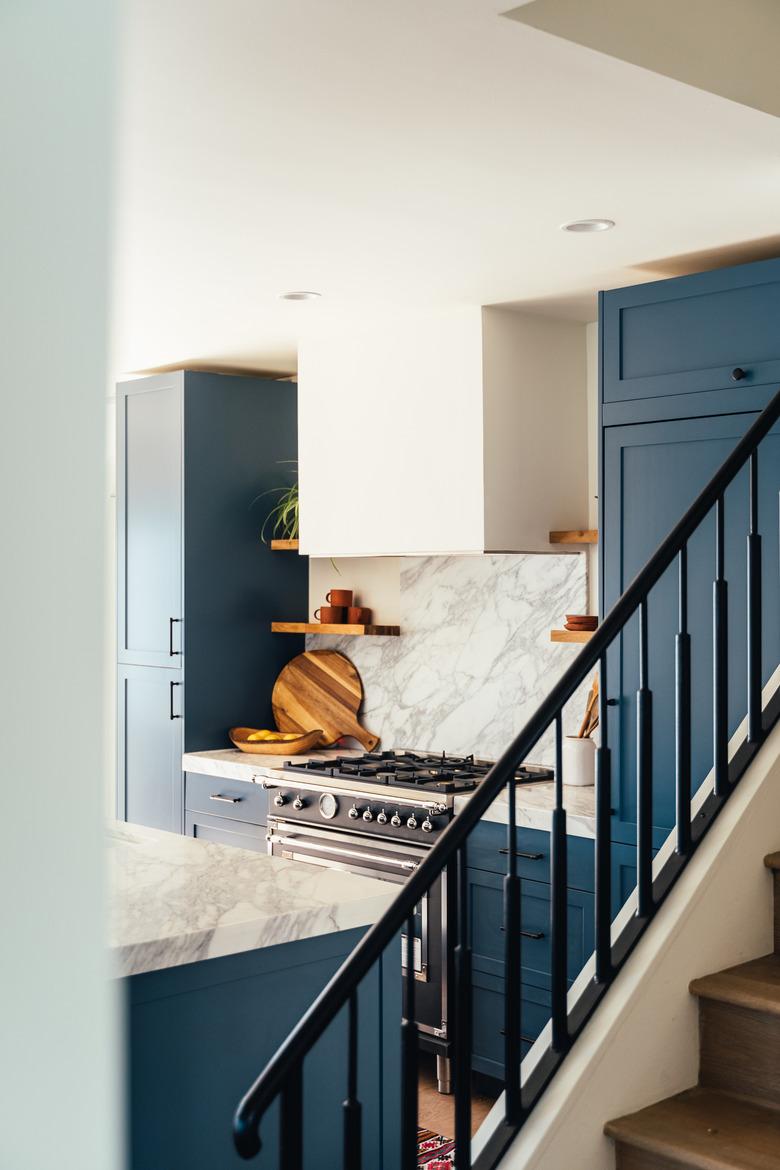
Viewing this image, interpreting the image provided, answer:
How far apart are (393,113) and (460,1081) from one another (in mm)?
1861

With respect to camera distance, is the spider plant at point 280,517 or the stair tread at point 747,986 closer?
the stair tread at point 747,986

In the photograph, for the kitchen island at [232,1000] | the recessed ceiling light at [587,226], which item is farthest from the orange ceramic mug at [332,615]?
the kitchen island at [232,1000]

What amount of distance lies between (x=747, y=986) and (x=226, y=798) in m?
3.04

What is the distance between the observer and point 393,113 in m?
2.49

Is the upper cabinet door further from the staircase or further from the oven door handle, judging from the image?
the staircase

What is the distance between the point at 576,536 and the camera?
425 cm

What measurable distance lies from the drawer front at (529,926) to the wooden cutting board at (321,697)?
53.8 inches

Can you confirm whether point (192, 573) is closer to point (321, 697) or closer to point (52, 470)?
point (321, 697)

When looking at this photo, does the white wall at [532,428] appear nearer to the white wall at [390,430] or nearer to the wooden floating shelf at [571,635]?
the white wall at [390,430]

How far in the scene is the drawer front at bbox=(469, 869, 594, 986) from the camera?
3773 mm

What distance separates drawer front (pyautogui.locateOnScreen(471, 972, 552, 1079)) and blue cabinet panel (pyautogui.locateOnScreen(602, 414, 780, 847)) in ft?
2.08

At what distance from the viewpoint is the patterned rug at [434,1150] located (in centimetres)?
361

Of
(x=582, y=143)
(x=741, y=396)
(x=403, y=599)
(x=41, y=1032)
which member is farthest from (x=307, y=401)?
(x=41, y=1032)

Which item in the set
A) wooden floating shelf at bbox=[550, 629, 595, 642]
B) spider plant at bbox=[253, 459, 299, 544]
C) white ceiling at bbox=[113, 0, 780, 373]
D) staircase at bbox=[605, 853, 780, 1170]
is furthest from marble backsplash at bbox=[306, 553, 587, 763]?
staircase at bbox=[605, 853, 780, 1170]
